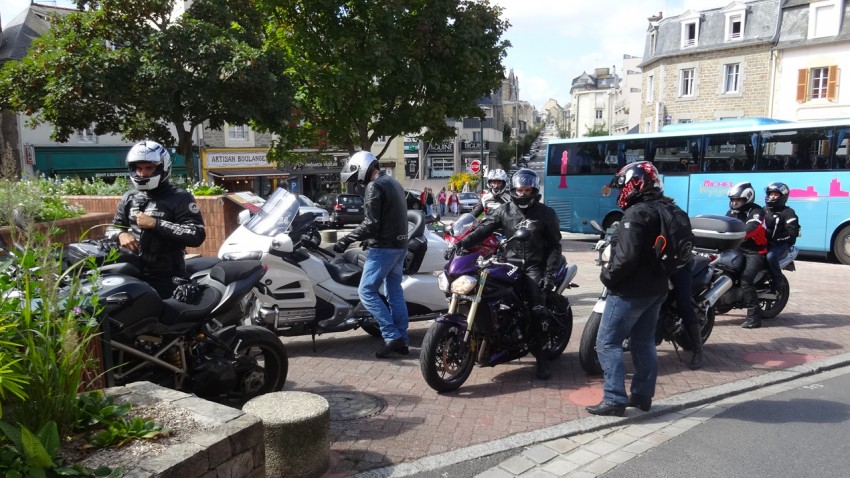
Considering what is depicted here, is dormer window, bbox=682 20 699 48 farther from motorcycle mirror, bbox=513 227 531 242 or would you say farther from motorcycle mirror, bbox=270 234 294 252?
motorcycle mirror, bbox=270 234 294 252

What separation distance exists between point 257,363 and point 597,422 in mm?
2385

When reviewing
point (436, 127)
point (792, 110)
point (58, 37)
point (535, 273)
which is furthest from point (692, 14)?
point (535, 273)

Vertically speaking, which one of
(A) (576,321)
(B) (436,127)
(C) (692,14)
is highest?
(C) (692,14)

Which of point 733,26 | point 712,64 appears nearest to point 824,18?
point 733,26

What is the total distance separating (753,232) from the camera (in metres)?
7.44

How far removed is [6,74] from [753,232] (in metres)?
A: 15.4

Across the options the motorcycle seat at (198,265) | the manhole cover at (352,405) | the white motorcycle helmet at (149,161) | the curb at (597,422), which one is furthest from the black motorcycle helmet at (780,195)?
the white motorcycle helmet at (149,161)

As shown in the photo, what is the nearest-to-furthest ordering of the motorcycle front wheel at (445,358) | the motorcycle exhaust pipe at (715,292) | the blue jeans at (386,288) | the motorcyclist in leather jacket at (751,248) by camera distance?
the motorcycle front wheel at (445,358)
the blue jeans at (386,288)
the motorcycle exhaust pipe at (715,292)
the motorcyclist in leather jacket at (751,248)

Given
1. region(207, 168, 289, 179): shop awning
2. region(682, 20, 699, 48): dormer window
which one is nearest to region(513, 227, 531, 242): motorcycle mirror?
region(207, 168, 289, 179): shop awning

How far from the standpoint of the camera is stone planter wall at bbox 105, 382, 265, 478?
2609 mm

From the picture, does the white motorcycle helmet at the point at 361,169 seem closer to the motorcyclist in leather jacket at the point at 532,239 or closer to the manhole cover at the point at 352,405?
the motorcyclist in leather jacket at the point at 532,239

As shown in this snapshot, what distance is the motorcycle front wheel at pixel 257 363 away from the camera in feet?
14.5

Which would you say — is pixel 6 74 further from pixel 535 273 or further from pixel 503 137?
pixel 503 137

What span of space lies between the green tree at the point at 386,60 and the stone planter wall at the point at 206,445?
13989mm
